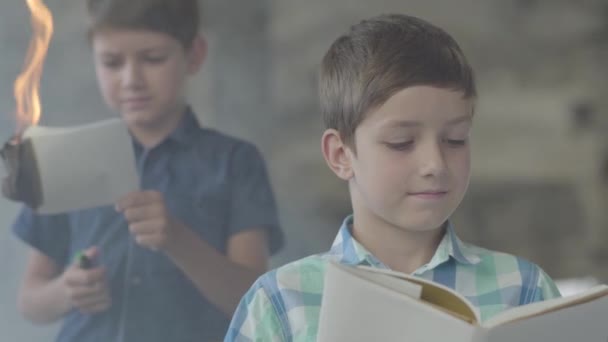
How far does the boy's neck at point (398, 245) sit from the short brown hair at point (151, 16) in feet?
3.54

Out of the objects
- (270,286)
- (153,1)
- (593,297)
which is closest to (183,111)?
(153,1)

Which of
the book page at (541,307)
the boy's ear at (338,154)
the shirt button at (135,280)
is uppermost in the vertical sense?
→ the boy's ear at (338,154)

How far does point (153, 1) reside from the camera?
7.34 ft

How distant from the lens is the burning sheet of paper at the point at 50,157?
2.05 m

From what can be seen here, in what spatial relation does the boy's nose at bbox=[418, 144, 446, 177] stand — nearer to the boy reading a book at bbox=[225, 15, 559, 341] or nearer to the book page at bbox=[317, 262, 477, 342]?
the boy reading a book at bbox=[225, 15, 559, 341]

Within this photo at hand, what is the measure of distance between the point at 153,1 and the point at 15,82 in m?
0.40

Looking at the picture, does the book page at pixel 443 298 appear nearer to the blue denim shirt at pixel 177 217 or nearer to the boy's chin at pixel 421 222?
the boy's chin at pixel 421 222

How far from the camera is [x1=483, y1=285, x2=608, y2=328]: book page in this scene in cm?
101

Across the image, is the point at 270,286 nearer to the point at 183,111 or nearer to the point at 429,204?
the point at 429,204

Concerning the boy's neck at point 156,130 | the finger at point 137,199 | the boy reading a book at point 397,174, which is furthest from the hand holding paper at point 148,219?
the boy reading a book at point 397,174

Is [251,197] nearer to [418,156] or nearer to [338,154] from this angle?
[338,154]

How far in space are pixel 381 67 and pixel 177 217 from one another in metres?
1.04

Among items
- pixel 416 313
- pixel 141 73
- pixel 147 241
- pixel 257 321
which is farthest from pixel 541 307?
pixel 141 73

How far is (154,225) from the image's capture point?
2180 mm
